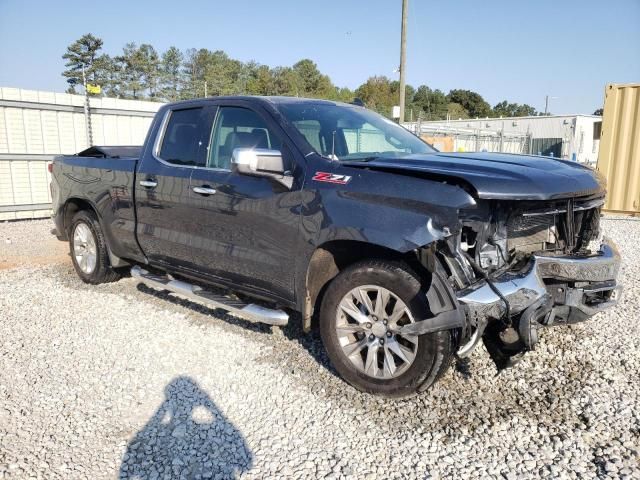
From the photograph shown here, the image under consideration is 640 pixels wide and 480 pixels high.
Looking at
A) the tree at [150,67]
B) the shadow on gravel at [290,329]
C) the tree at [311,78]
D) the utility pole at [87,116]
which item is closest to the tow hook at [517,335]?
the shadow on gravel at [290,329]

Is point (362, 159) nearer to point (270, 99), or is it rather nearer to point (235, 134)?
point (270, 99)

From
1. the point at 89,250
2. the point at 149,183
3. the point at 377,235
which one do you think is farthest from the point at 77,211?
the point at 377,235

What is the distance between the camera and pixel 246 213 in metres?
3.86

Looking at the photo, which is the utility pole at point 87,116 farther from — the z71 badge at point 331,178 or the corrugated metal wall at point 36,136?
the z71 badge at point 331,178

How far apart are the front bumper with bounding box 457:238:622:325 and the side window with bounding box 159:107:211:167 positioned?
8.46 ft

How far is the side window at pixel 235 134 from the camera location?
155 inches

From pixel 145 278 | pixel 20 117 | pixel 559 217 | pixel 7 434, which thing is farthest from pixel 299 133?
pixel 20 117

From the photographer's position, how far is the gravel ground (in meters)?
2.71

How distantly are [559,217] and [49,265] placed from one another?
6.50 metres

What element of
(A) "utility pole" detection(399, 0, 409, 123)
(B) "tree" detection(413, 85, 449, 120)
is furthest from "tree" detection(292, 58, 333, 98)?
(A) "utility pole" detection(399, 0, 409, 123)

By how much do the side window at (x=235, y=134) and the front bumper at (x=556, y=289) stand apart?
1884 millimetres

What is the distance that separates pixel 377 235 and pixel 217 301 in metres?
1.67

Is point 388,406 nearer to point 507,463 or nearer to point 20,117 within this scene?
point 507,463

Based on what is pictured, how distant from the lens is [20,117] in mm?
10383
